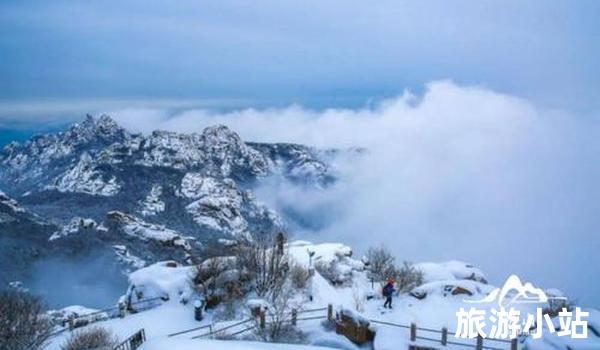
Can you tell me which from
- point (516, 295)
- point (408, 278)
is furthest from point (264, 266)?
point (516, 295)

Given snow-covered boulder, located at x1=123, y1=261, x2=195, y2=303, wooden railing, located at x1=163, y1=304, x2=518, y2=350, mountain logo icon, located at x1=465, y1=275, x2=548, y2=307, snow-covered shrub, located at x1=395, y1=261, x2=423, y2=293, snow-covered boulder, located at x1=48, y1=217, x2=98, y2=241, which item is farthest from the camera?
snow-covered boulder, located at x1=48, y1=217, x2=98, y2=241

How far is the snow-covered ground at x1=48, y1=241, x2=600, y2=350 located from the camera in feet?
96.5

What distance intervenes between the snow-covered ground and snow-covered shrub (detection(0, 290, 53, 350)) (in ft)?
4.41

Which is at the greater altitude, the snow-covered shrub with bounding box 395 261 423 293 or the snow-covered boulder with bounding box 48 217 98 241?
the snow-covered boulder with bounding box 48 217 98 241

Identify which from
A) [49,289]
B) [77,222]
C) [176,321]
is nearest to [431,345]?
[176,321]

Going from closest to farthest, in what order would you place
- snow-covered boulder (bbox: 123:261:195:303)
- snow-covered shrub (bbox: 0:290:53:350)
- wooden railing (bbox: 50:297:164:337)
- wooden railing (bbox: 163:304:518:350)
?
1. wooden railing (bbox: 163:304:518:350)
2. snow-covered shrub (bbox: 0:290:53:350)
3. wooden railing (bbox: 50:297:164:337)
4. snow-covered boulder (bbox: 123:261:195:303)

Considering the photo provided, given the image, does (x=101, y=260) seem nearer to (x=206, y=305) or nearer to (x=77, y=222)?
(x=77, y=222)

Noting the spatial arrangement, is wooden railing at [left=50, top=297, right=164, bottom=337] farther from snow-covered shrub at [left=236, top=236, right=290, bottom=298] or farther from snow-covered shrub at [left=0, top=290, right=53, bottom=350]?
snow-covered shrub at [left=236, top=236, right=290, bottom=298]

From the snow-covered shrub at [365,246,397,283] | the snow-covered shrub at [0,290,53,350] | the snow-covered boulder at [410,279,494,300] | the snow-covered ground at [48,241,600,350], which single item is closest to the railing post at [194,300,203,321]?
the snow-covered ground at [48,241,600,350]

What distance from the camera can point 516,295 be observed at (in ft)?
126

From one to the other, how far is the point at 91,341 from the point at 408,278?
24889 millimetres

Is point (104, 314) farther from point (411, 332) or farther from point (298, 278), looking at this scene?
point (411, 332)

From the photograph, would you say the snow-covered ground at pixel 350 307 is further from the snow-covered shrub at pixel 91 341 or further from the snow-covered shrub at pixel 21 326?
the snow-covered shrub at pixel 91 341

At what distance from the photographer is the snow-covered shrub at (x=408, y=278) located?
132 ft
